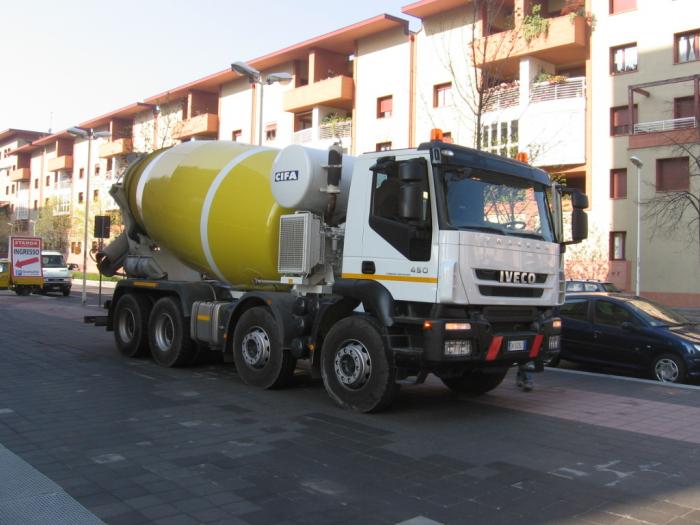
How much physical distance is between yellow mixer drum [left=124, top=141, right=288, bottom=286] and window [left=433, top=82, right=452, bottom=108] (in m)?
25.2

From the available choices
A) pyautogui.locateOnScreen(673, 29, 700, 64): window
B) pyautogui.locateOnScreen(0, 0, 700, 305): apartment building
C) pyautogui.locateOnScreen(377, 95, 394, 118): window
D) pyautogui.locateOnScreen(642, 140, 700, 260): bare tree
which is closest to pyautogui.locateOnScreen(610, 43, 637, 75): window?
pyautogui.locateOnScreen(0, 0, 700, 305): apartment building

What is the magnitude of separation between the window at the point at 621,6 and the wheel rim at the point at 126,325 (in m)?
27.2

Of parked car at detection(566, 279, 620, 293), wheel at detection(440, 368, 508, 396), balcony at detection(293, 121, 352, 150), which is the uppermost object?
balcony at detection(293, 121, 352, 150)

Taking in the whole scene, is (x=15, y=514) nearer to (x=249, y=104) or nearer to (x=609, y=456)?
(x=609, y=456)

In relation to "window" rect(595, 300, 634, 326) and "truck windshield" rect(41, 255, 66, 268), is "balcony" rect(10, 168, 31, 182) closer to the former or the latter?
"truck windshield" rect(41, 255, 66, 268)

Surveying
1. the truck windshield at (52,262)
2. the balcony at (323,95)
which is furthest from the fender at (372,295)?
the balcony at (323,95)

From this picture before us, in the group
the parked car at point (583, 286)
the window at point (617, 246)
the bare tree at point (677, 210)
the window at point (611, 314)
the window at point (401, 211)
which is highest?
the bare tree at point (677, 210)

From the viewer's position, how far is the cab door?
669cm

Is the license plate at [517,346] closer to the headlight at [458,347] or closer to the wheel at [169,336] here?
the headlight at [458,347]

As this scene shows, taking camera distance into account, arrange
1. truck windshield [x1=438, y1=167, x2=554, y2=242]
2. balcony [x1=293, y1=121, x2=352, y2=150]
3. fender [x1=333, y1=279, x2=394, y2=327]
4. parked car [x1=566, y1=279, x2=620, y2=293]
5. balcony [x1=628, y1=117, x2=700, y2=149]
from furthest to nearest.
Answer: balcony [x1=293, y1=121, x2=352, y2=150] < balcony [x1=628, y1=117, x2=700, y2=149] < parked car [x1=566, y1=279, x2=620, y2=293] < fender [x1=333, y1=279, x2=394, y2=327] < truck windshield [x1=438, y1=167, x2=554, y2=242]

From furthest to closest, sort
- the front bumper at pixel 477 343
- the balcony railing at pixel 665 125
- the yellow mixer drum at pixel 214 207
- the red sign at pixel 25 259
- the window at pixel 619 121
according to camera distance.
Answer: the red sign at pixel 25 259
the window at pixel 619 121
the balcony railing at pixel 665 125
the yellow mixer drum at pixel 214 207
the front bumper at pixel 477 343

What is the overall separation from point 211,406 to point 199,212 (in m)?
3.46

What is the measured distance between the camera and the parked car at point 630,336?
1020 centimetres

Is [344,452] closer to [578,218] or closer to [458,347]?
[458,347]
